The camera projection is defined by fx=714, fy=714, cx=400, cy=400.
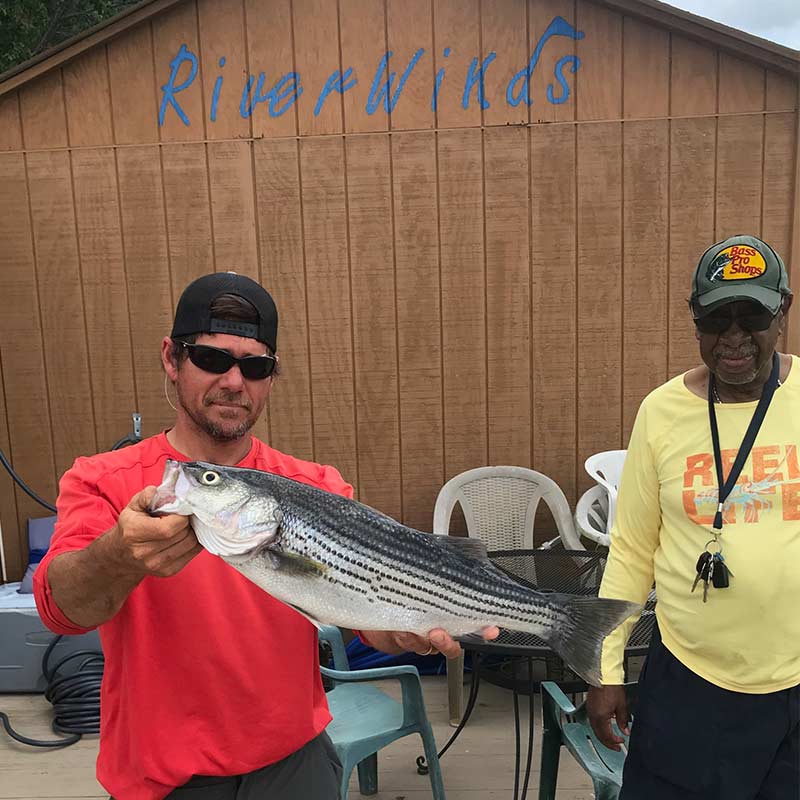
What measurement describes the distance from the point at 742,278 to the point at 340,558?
1333 millimetres

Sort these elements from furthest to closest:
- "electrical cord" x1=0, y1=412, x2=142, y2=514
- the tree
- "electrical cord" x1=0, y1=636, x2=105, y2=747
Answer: the tree, "electrical cord" x1=0, y1=412, x2=142, y2=514, "electrical cord" x1=0, y1=636, x2=105, y2=747

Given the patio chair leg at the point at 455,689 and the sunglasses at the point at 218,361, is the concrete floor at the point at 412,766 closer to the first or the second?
the patio chair leg at the point at 455,689

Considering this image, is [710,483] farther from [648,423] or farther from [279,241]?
[279,241]

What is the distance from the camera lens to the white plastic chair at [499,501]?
4.26 metres

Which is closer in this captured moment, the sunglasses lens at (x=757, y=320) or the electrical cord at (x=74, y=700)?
the sunglasses lens at (x=757, y=320)

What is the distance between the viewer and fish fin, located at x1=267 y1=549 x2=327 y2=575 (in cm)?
151

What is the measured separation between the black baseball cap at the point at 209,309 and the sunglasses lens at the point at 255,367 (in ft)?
0.20

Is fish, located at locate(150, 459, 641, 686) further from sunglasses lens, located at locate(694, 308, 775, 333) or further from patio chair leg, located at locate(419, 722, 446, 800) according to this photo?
patio chair leg, located at locate(419, 722, 446, 800)

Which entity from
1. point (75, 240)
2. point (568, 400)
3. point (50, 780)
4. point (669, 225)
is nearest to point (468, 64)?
point (669, 225)

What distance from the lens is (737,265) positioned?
1979 millimetres

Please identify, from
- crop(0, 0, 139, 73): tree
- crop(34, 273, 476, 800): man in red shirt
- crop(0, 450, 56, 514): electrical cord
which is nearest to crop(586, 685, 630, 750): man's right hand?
crop(34, 273, 476, 800): man in red shirt

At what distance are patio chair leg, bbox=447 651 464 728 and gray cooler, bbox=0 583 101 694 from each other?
1943 mm

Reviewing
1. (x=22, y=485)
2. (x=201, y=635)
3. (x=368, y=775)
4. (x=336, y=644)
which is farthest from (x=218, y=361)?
(x=22, y=485)

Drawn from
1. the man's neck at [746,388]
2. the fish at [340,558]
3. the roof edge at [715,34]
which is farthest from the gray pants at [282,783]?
the roof edge at [715,34]
